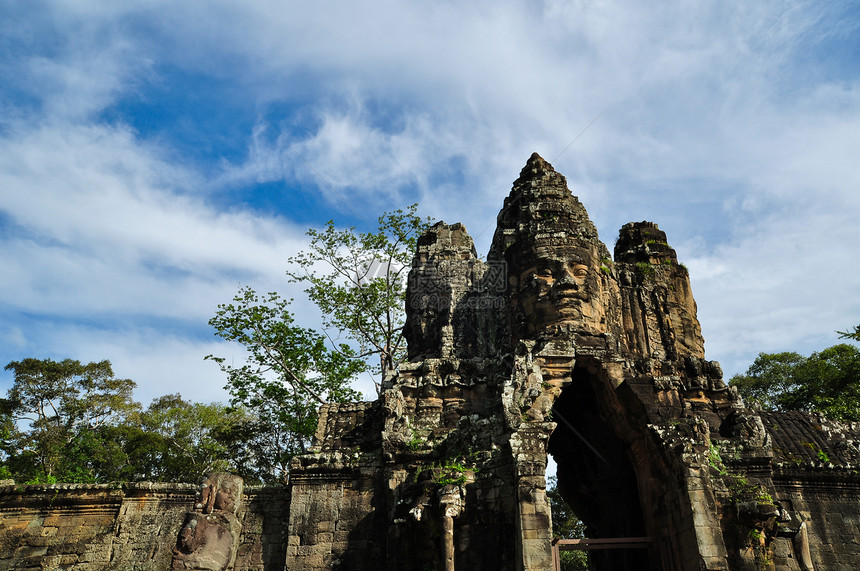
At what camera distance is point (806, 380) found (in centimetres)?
2845

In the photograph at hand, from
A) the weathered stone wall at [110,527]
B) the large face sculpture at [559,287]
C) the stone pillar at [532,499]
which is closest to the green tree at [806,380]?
the large face sculpture at [559,287]

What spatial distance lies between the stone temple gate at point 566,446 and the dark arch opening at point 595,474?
0.04m

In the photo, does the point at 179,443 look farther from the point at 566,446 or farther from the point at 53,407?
the point at 566,446

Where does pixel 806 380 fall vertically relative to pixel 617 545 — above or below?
above

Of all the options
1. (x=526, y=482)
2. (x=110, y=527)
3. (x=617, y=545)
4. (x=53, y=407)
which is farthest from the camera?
(x=53, y=407)

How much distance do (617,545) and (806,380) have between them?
2245cm

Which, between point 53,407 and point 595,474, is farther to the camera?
point 53,407

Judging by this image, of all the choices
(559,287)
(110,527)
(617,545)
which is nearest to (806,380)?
(559,287)

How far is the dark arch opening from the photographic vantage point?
47.3ft

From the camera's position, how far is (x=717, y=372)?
14.0 metres

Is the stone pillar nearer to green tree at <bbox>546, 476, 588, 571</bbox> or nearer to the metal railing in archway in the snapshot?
the metal railing in archway

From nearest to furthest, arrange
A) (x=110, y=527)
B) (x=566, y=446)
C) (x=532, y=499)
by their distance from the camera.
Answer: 1. (x=532, y=499)
2. (x=110, y=527)
3. (x=566, y=446)

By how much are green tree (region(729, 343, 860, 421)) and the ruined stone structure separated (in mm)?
12363

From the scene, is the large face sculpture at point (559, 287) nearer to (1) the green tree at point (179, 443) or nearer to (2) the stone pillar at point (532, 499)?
(2) the stone pillar at point (532, 499)
